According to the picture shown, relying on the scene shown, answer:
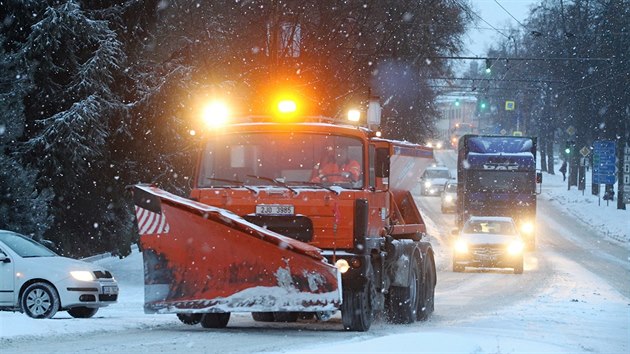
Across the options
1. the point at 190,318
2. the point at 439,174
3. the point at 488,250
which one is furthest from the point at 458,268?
the point at 439,174

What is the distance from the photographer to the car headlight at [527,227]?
1678 inches

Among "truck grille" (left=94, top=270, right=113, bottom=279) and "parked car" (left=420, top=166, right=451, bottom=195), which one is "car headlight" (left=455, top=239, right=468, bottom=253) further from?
"parked car" (left=420, top=166, right=451, bottom=195)

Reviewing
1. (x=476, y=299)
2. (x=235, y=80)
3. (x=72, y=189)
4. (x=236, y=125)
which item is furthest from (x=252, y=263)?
(x=235, y=80)

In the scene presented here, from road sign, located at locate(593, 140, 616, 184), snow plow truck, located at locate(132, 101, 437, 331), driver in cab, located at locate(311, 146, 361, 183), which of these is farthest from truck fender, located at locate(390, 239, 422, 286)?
road sign, located at locate(593, 140, 616, 184)

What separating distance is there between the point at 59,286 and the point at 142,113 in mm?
11429

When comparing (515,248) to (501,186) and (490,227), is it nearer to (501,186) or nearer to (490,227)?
(490,227)

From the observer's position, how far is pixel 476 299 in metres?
22.9

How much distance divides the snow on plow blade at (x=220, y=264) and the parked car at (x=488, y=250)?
19.9m

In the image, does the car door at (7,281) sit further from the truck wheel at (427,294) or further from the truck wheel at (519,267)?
the truck wheel at (519,267)

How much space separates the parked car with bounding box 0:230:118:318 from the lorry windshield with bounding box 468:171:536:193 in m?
26.6

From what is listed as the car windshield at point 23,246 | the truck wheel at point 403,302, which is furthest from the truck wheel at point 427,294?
the car windshield at point 23,246

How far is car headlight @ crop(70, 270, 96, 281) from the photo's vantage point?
1725 centimetres

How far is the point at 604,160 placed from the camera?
58375 millimetres

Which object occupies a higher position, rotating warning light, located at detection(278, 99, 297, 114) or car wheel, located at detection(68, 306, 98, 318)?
rotating warning light, located at detection(278, 99, 297, 114)
